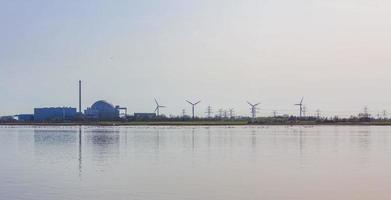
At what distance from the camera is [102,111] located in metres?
181

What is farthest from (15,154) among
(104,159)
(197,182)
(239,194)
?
(239,194)

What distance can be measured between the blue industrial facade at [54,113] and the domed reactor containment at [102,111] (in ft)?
14.4

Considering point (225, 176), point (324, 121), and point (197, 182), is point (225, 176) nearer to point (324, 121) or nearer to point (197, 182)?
point (197, 182)

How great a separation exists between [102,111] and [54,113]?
14.2m

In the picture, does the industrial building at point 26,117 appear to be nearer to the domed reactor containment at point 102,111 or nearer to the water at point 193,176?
the domed reactor containment at point 102,111

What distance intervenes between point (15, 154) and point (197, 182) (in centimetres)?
1816

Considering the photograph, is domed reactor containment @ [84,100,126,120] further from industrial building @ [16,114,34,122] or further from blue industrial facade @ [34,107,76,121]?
industrial building @ [16,114,34,122]

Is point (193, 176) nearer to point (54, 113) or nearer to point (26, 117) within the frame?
point (54, 113)

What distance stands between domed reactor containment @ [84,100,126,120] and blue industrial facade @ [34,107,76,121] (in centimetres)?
439

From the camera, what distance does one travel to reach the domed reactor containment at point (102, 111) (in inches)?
6964

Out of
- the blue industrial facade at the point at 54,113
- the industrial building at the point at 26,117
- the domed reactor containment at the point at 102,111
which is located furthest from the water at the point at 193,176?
the industrial building at the point at 26,117

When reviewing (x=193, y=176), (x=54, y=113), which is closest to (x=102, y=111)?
(x=54, y=113)

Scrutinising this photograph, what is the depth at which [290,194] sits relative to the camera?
66.1 ft

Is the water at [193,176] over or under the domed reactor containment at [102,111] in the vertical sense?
under
